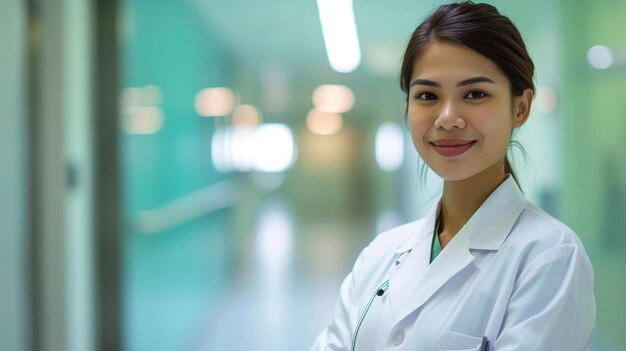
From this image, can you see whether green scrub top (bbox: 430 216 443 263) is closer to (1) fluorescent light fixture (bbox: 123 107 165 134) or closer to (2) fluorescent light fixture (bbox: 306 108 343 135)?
(1) fluorescent light fixture (bbox: 123 107 165 134)

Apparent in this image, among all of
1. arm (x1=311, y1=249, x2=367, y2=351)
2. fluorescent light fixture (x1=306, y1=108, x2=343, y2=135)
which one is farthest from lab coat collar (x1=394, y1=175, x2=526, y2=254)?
fluorescent light fixture (x1=306, y1=108, x2=343, y2=135)

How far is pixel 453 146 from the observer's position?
3.45 ft

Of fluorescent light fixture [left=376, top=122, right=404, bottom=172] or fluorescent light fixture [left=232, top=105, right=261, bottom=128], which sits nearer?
fluorescent light fixture [left=376, top=122, right=404, bottom=172]

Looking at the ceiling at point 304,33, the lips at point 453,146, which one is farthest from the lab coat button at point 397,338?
the ceiling at point 304,33

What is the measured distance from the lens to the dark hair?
1.03 meters

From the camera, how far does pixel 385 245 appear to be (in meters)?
1.36

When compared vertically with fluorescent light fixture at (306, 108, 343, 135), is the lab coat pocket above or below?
below

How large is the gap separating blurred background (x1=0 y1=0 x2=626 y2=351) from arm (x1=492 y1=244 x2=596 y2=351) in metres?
0.53

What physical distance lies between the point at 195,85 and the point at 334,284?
2.20 metres

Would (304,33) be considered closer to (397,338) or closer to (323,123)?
(397,338)

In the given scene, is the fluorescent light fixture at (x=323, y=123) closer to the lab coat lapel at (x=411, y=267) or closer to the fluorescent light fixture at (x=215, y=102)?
the fluorescent light fixture at (x=215, y=102)

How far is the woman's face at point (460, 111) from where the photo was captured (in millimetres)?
1029

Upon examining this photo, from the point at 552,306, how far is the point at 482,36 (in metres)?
0.48

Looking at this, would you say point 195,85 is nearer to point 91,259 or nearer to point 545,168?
point 91,259
